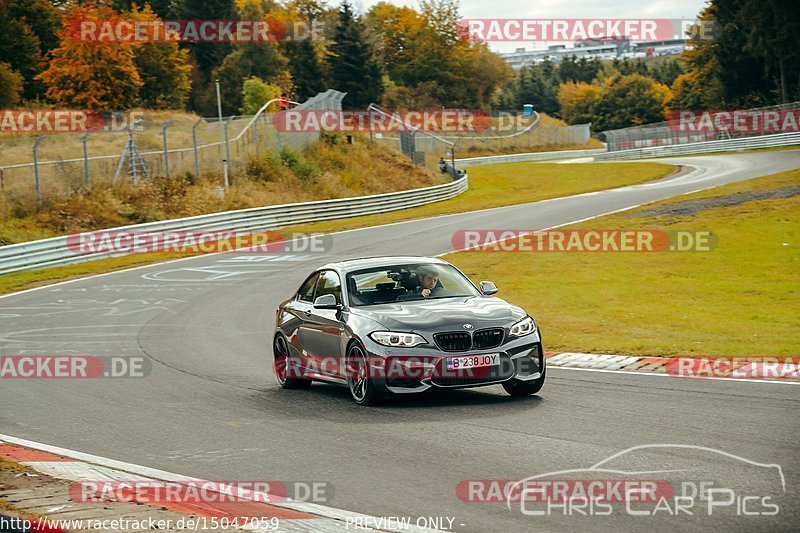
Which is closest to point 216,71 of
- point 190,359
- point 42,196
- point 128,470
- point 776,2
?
point 776,2

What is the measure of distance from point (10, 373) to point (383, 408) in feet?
21.1

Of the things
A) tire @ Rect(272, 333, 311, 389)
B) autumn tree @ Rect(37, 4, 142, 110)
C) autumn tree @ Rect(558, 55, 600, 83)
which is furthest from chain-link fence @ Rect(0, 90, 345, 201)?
autumn tree @ Rect(558, 55, 600, 83)

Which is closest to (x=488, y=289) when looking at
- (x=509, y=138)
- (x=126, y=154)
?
(x=126, y=154)

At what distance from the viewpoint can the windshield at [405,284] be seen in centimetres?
1132

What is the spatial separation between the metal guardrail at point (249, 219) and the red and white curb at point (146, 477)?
20875mm

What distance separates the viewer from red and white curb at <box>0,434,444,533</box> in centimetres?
608

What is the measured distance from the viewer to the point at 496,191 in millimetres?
59062

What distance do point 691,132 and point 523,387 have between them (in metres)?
71.1

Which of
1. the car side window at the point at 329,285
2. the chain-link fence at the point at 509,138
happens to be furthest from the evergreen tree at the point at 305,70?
the car side window at the point at 329,285

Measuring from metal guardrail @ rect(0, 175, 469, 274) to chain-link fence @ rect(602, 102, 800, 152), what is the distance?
27520mm

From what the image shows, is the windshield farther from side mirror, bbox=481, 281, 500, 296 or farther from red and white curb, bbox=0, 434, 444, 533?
red and white curb, bbox=0, 434, 444, 533

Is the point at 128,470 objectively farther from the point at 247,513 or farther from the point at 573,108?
the point at 573,108

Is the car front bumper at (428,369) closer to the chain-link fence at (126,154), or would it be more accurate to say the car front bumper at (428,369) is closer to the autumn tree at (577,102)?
the chain-link fence at (126,154)

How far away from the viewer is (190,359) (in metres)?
15.0
